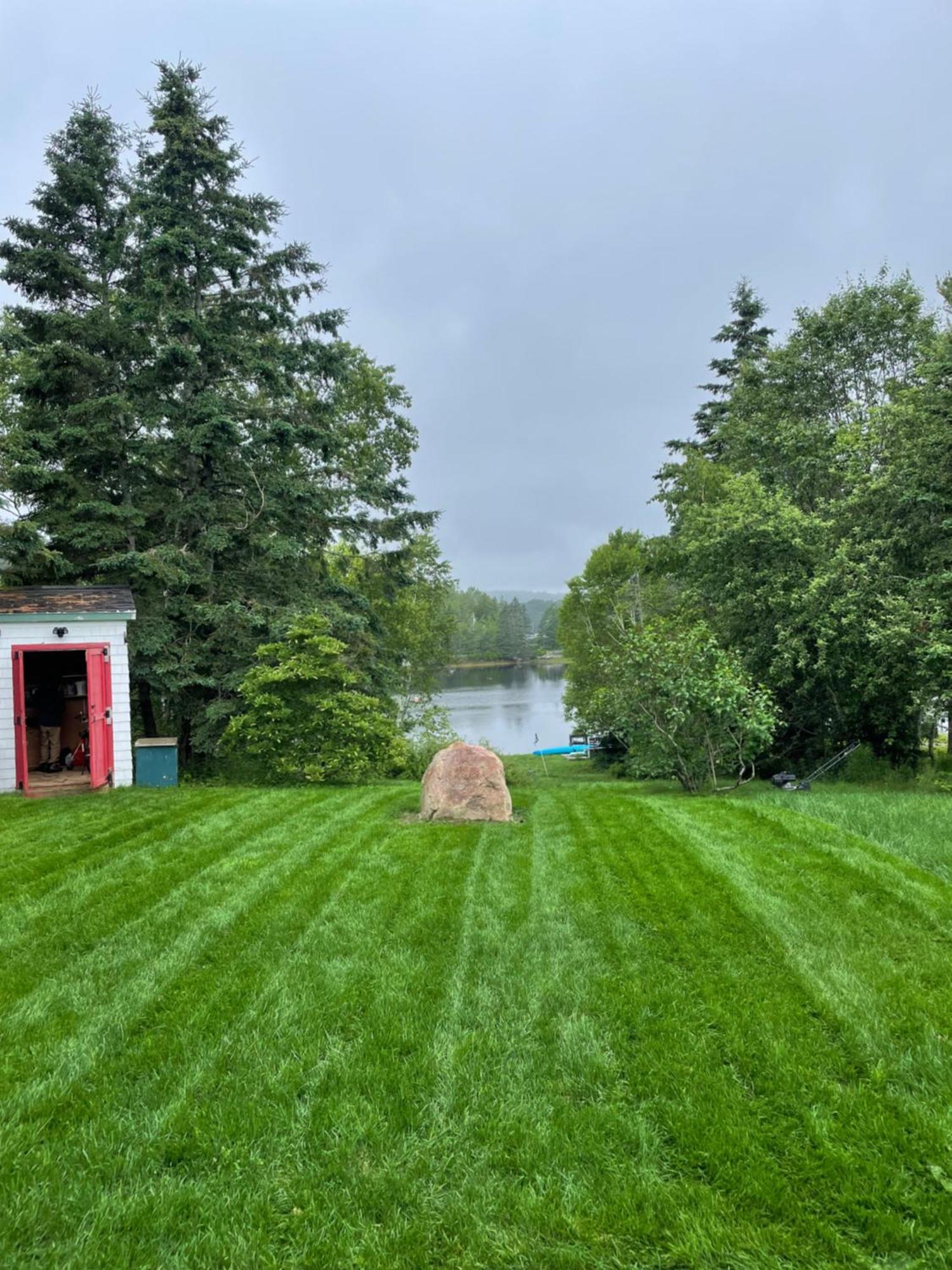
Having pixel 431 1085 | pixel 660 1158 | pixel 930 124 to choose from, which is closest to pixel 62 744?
pixel 431 1085

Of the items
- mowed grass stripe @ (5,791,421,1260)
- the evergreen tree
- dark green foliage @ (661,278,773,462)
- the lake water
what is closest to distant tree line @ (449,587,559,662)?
the lake water

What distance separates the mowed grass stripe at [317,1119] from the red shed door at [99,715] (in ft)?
20.7

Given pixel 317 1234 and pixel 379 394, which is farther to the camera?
pixel 379 394

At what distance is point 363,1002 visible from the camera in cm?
306

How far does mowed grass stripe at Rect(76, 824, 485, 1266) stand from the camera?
185cm

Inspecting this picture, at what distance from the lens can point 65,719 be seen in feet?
36.2

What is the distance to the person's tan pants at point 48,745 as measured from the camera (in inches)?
416

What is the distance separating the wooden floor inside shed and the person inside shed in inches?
19.8

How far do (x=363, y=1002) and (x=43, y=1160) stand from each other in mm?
1287

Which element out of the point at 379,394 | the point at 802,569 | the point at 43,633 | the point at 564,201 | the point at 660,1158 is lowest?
the point at 660,1158

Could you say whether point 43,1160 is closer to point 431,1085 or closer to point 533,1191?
point 431,1085

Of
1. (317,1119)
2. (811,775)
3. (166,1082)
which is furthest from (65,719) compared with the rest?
(811,775)

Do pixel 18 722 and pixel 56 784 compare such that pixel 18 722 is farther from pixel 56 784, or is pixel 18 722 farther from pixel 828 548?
pixel 828 548

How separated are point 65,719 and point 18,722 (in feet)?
8.74
